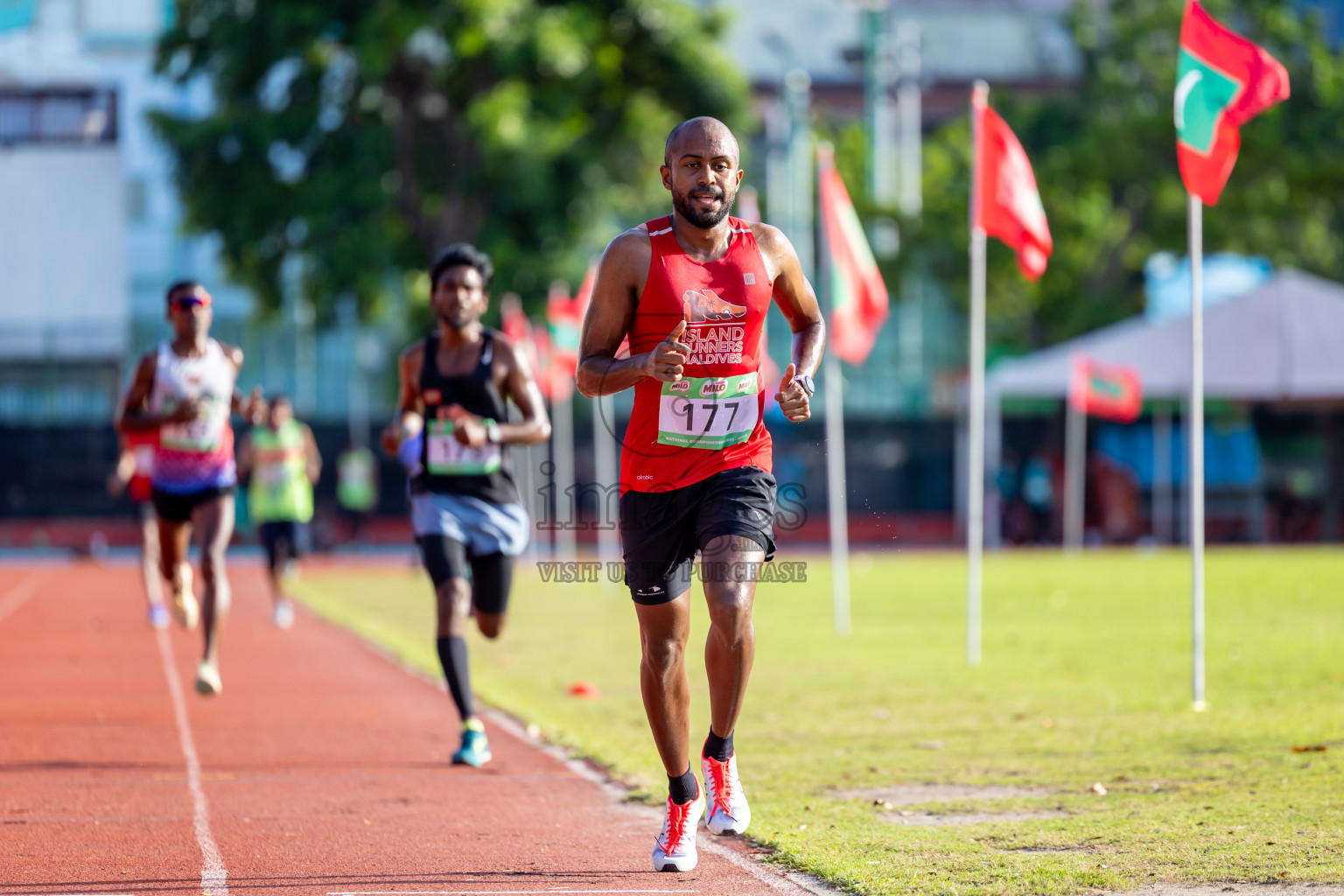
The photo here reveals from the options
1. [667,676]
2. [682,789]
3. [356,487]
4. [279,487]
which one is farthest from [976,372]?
[356,487]

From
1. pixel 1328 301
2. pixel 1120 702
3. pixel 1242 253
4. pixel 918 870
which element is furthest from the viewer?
pixel 1242 253

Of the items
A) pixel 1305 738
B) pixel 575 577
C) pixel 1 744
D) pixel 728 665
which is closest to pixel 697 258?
pixel 728 665

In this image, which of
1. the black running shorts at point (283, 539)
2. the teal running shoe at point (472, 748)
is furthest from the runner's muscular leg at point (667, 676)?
the black running shorts at point (283, 539)

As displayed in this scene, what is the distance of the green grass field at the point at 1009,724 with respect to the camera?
19.9ft

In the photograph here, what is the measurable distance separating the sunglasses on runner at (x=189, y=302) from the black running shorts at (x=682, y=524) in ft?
16.2

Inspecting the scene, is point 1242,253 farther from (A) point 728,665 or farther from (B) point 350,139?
(A) point 728,665

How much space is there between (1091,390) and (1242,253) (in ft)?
44.9

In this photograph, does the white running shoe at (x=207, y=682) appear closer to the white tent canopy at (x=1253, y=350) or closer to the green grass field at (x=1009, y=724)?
the green grass field at (x=1009, y=724)

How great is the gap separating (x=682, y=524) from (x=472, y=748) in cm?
281

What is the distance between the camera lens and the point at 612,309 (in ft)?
19.3

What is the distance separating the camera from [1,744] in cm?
930

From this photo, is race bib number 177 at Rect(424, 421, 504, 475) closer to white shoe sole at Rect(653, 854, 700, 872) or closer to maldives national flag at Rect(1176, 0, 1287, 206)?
white shoe sole at Rect(653, 854, 700, 872)

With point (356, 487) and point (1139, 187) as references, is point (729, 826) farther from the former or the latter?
point (1139, 187)

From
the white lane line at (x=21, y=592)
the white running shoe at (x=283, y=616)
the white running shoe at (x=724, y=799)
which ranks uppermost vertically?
the white running shoe at (x=724, y=799)
